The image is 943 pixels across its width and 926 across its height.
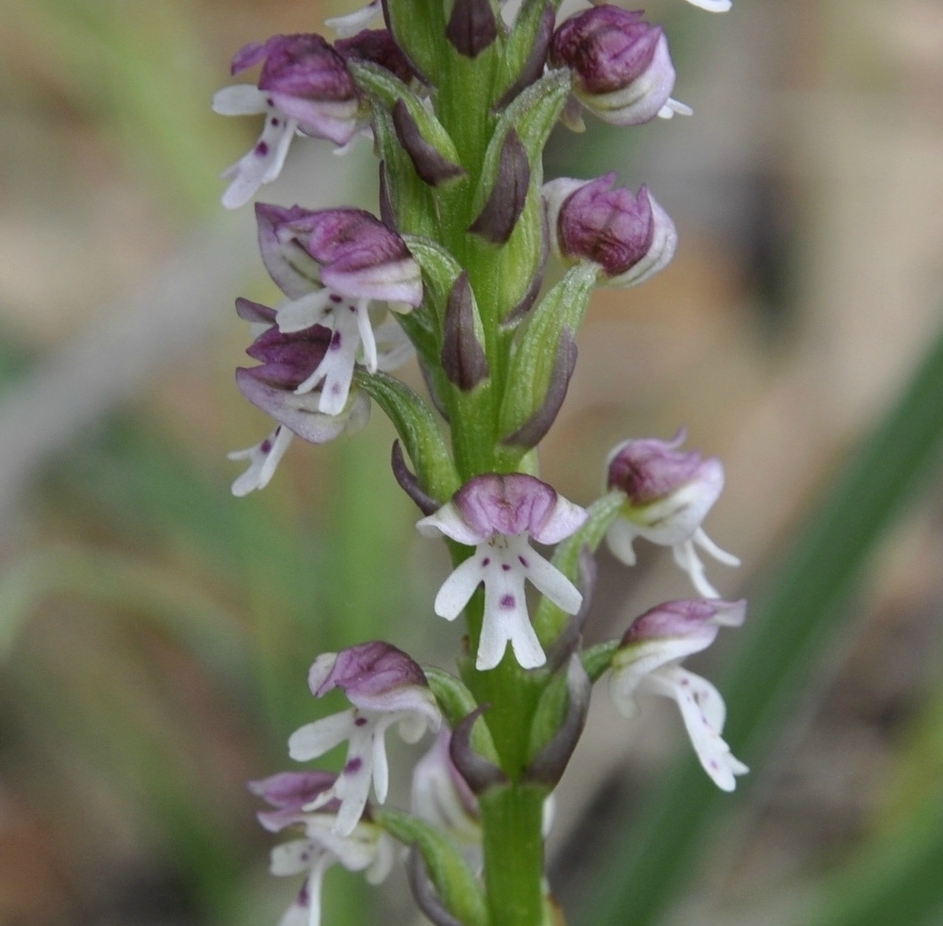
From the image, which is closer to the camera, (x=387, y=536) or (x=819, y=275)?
(x=387, y=536)

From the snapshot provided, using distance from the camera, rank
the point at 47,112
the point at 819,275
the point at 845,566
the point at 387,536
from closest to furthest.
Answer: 1. the point at 845,566
2. the point at 387,536
3. the point at 819,275
4. the point at 47,112

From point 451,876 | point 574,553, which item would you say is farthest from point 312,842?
point 574,553

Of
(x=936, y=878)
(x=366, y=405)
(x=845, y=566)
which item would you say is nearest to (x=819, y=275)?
(x=845, y=566)

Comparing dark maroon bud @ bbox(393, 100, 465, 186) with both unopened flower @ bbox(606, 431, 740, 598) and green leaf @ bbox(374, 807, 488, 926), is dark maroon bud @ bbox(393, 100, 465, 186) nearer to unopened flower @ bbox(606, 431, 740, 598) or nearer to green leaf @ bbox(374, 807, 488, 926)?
unopened flower @ bbox(606, 431, 740, 598)

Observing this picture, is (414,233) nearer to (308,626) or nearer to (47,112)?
(308,626)

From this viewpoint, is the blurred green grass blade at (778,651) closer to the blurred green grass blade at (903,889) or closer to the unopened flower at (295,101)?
the blurred green grass blade at (903,889)

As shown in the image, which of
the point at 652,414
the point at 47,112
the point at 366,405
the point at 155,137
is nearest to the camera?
the point at 366,405

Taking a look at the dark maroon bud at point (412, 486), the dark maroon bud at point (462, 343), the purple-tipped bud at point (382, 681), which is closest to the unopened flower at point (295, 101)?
the dark maroon bud at point (462, 343)
